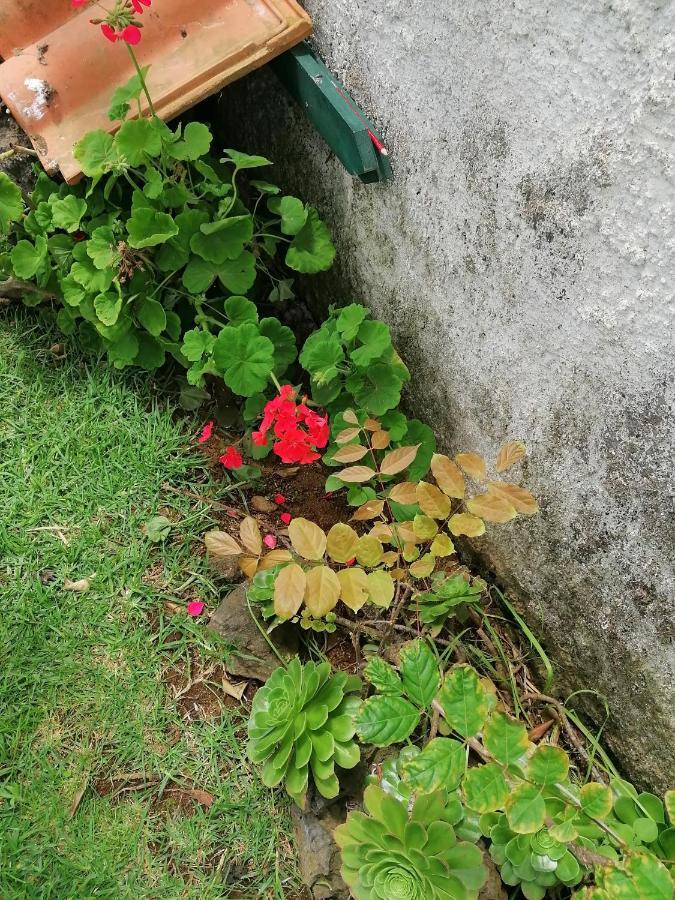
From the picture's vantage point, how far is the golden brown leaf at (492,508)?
1651mm

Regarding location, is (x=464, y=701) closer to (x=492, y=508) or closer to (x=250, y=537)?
(x=492, y=508)

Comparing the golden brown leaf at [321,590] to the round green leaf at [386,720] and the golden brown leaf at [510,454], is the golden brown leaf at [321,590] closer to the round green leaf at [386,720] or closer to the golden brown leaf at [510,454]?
the round green leaf at [386,720]

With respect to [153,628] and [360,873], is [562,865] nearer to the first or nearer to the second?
[360,873]

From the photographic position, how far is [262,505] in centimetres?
227

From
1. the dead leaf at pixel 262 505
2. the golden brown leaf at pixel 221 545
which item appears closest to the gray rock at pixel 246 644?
the golden brown leaf at pixel 221 545

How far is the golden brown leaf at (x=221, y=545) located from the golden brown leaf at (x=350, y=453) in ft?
1.22

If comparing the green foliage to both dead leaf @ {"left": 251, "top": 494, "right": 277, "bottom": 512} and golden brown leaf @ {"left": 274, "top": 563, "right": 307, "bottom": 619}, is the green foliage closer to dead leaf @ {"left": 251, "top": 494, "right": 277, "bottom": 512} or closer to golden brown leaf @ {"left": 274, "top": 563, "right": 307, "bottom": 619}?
dead leaf @ {"left": 251, "top": 494, "right": 277, "bottom": 512}

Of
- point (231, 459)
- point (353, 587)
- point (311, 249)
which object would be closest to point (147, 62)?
point (311, 249)

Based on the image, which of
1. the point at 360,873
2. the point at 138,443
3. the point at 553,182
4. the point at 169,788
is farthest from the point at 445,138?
the point at 169,788

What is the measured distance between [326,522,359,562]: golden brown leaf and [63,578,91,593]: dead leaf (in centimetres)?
82

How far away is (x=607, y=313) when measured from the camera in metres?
1.42

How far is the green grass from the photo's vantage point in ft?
5.89

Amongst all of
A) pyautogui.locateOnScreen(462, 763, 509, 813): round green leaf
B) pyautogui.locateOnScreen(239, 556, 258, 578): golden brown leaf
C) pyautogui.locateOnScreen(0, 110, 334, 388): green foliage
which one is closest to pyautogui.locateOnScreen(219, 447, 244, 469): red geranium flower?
pyautogui.locateOnScreen(0, 110, 334, 388): green foliage

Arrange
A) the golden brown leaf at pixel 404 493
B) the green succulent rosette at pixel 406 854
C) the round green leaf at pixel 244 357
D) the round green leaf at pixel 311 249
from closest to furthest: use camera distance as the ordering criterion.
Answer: the green succulent rosette at pixel 406 854 < the golden brown leaf at pixel 404 493 < the round green leaf at pixel 244 357 < the round green leaf at pixel 311 249
